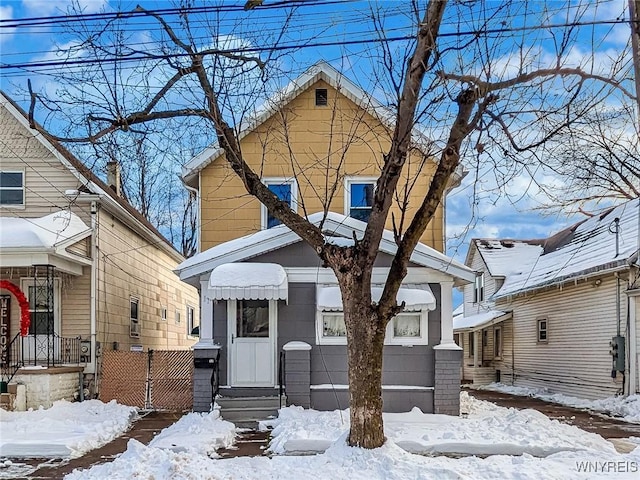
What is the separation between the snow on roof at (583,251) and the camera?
15367 mm

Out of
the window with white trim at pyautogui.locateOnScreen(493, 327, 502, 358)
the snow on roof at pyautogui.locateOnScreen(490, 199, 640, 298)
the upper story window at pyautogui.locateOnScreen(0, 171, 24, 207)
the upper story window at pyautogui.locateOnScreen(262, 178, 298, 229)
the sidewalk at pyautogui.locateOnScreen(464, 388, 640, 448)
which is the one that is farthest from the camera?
the window with white trim at pyautogui.locateOnScreen(493, 327, 502, 358)

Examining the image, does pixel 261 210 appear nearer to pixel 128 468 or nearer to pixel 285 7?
pixel 285 7

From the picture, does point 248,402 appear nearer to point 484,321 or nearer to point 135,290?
point 135,290

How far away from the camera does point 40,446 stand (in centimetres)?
902

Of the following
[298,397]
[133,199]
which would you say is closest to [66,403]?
[298,397]

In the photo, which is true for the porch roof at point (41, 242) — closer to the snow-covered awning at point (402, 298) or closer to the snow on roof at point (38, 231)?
the snow on roof at point (38, 231)

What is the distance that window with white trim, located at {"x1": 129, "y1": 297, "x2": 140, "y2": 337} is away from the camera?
717 inches

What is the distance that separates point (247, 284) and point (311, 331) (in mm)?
1688

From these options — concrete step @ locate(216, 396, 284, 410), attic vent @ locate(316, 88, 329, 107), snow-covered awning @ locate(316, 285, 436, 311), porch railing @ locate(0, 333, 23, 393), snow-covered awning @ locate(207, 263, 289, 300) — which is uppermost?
attic vent @ locate(316, 88, 329, 107)

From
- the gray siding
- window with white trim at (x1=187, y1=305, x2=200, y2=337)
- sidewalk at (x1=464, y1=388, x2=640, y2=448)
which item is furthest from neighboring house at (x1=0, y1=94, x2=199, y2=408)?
sidewalk at (x1=464, y1=388, x2=640, y2=448)

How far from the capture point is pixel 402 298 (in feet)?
38.1

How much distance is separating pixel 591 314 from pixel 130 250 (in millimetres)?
12725

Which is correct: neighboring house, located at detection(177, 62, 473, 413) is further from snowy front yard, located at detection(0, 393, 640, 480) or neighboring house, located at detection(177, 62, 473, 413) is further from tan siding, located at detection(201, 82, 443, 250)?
tan siding, located at detection(201, 82, 443, 250)

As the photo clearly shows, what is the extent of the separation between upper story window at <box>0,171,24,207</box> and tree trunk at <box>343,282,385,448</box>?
10.8 metres
